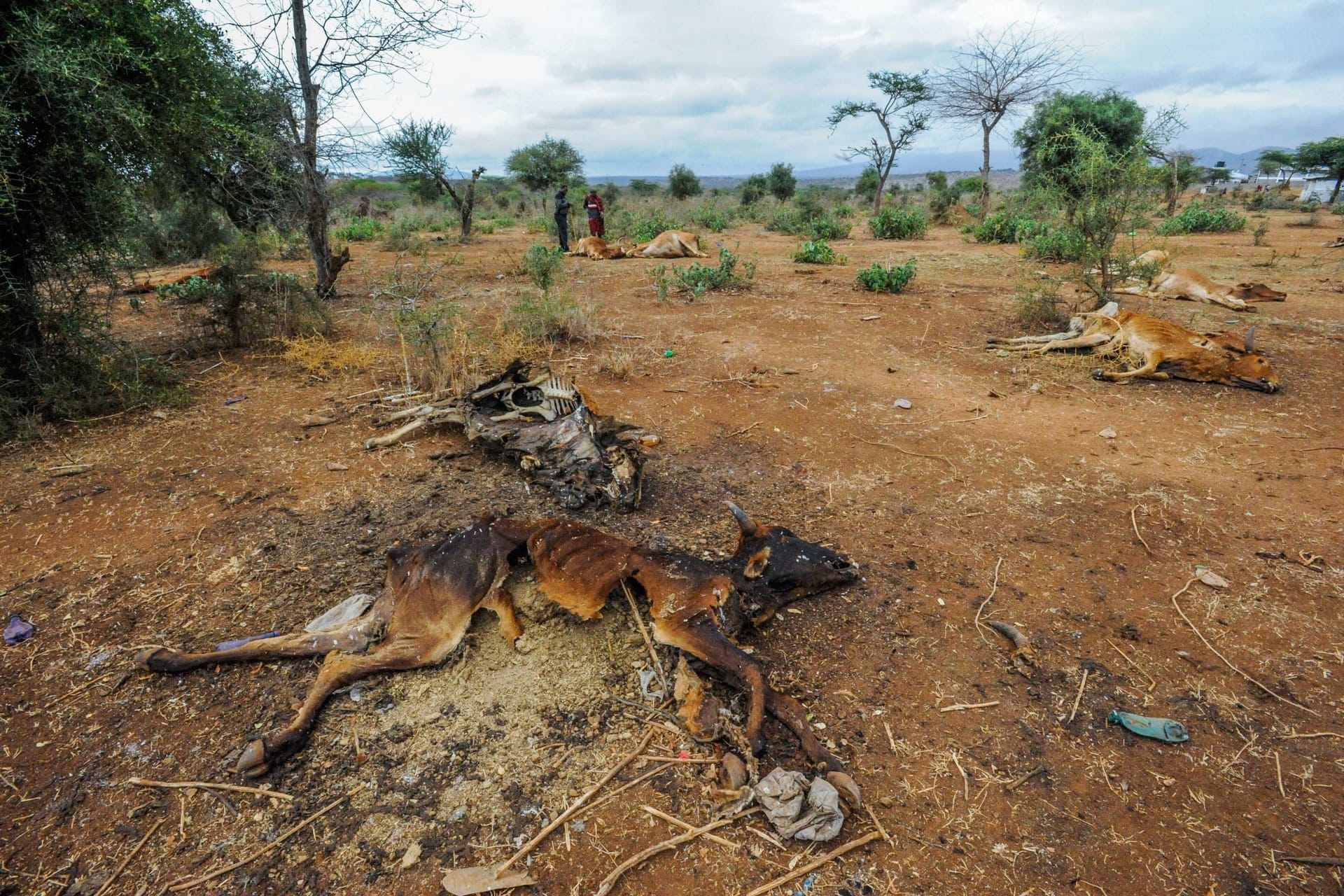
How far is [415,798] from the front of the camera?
85.4 inches

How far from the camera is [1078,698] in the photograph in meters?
2.63

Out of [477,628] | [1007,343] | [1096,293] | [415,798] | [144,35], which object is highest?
[144,35]

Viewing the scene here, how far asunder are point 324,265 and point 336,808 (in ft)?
30.2

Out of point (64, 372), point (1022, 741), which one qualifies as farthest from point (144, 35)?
point (1022, 741)

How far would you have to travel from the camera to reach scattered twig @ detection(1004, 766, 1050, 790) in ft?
7.39

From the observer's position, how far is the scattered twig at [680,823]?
80.0 inches

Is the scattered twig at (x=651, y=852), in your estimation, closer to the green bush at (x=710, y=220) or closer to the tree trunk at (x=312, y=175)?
the tree trunk at (x=312, y=175)

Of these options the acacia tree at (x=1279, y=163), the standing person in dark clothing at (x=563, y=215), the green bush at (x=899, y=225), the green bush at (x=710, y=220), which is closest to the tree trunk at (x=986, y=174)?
the green bush at (x=899, y=225)

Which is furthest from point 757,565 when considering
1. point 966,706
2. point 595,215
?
point 595,215

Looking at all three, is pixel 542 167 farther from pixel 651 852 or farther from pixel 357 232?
pixel 651 852

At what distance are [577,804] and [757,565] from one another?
4.31 ft

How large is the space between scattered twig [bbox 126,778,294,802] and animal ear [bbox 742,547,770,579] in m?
1.98

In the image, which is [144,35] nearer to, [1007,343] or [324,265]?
[324,265]

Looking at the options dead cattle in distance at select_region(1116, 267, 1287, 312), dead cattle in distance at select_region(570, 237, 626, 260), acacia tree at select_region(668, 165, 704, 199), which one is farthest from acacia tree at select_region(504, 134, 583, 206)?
dead cattle in distance at select_region(1116, 267, 1287, 312)
